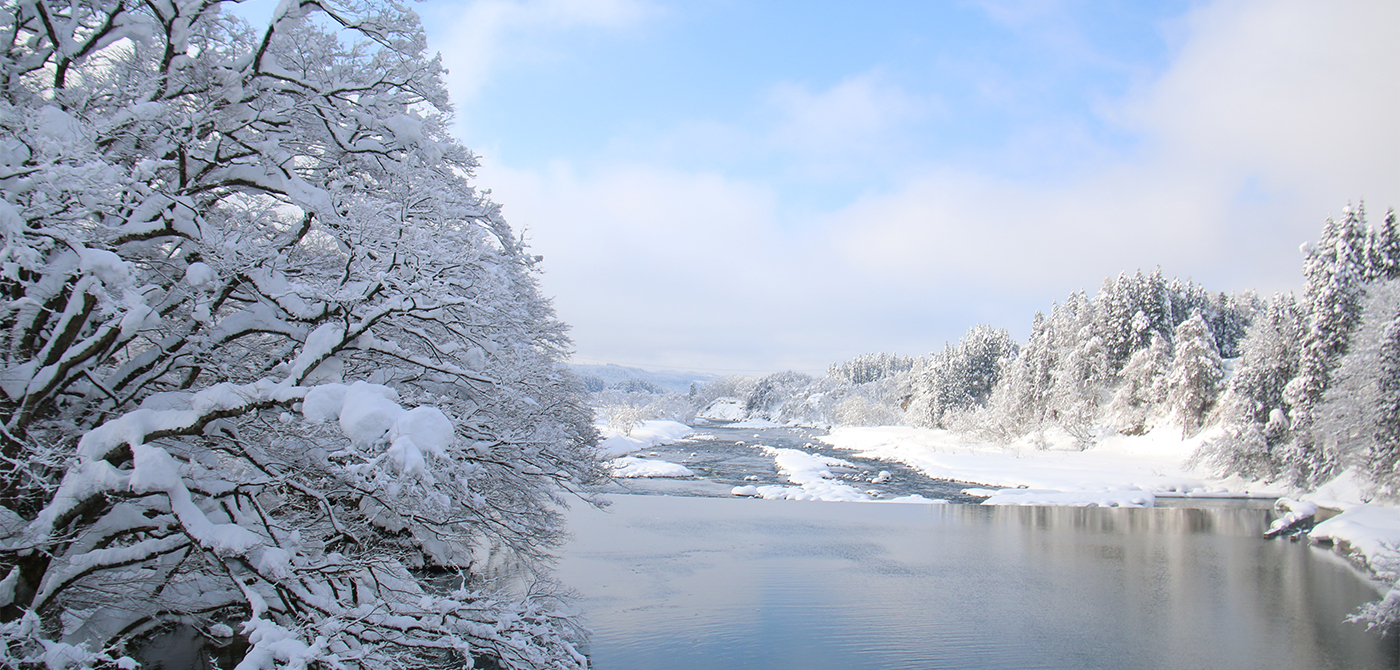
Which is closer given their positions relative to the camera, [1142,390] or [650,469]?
[650,469]

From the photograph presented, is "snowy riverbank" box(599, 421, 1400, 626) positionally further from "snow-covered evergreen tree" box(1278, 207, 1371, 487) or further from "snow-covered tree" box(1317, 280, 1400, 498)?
"snow-covered tree" box(1317, 280, 1400, 498)

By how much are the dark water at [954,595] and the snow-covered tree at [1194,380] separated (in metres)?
16.7

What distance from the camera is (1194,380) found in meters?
38.6

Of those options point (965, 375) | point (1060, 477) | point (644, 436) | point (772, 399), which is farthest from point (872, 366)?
point (1060, 477)

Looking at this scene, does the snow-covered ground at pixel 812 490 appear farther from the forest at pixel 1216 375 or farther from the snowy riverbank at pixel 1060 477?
the forest at pixel 1216 375

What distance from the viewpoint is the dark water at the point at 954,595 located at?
11.4m

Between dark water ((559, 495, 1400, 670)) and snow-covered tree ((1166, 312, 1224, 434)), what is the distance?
54.8ft

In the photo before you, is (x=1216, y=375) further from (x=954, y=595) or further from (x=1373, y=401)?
(x=954, y=595)

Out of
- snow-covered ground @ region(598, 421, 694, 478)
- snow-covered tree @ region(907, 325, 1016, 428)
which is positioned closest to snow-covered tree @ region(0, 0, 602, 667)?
snow-covered ground @ region(598, 421, 694, 478)

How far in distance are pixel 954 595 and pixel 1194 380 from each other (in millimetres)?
32232

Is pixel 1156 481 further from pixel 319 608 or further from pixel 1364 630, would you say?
pixel 319 608

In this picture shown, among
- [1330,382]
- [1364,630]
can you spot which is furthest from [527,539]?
[1330,382]

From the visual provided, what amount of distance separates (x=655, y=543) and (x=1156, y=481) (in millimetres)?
26132

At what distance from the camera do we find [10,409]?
462 centimetres
